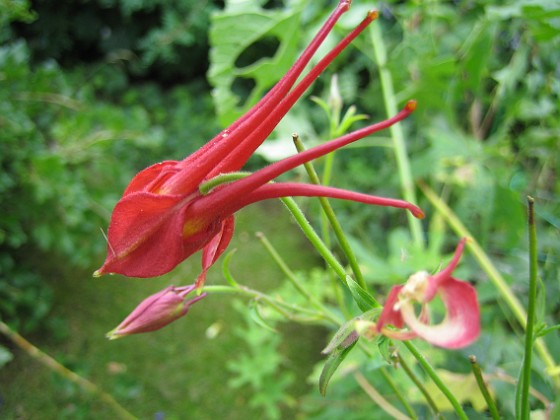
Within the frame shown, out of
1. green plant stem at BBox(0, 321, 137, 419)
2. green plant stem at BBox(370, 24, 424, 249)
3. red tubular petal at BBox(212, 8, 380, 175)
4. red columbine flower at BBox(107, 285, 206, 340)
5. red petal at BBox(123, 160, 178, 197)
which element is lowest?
green plant stem at BBox(0, 321, 137, 419)

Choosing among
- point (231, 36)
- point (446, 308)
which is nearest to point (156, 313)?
point (446, 308)

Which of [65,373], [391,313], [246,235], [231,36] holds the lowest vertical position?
[246,235]

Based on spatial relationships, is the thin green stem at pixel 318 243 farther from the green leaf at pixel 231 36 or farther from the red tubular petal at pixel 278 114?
the green leaf at pixel 231 36

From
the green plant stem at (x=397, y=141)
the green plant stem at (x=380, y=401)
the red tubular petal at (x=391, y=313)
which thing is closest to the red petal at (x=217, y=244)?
the red tubular petal at (x=391, y=313)

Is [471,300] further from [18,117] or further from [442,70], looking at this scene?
[18,117]

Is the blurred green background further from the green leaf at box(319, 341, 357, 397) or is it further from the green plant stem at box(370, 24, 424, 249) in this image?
the green leaf at box(319, 341, 357, 397)

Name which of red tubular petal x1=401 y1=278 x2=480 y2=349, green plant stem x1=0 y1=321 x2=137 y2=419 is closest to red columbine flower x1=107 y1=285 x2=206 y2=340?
red tubular petal x1=401 y1=278 x2=480 y2=349

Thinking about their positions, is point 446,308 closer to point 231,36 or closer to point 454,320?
point 454,320
